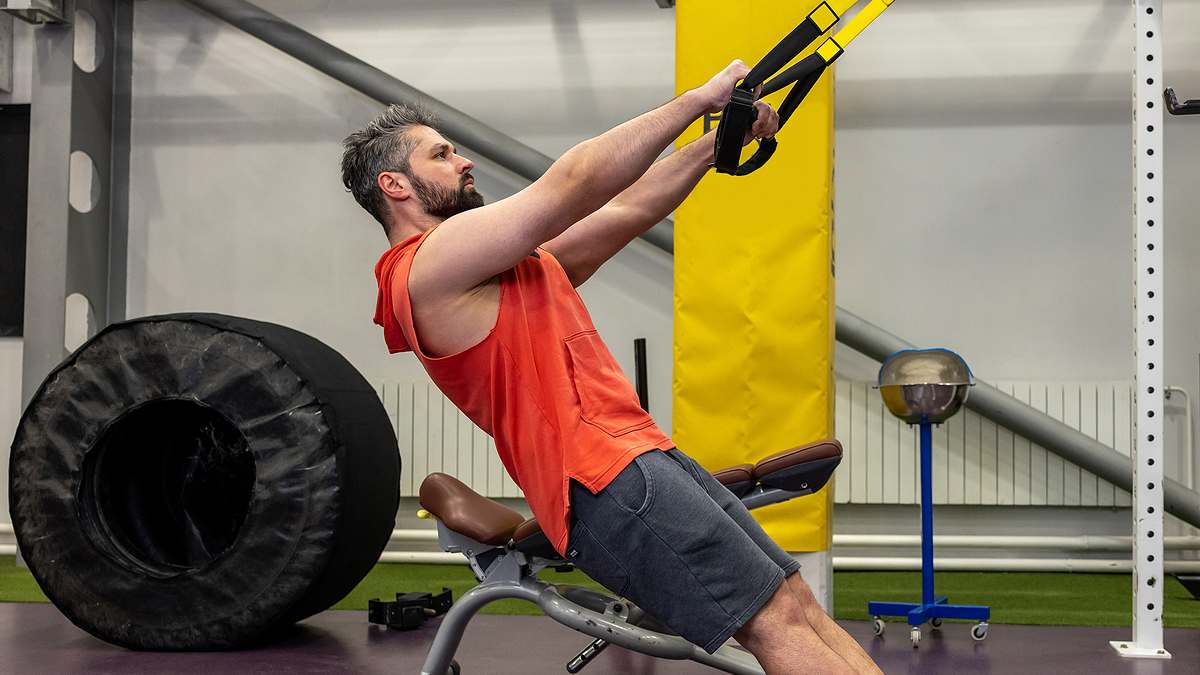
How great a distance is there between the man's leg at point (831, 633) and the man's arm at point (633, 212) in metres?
0.69

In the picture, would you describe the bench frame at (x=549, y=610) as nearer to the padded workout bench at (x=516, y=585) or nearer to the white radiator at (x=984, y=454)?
the padded workout bench at (x=516, y=585)

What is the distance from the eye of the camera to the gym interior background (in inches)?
208

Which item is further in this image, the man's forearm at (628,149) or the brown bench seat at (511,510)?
the brown bench seat at (511,510)

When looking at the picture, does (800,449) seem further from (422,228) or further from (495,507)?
(422,228)

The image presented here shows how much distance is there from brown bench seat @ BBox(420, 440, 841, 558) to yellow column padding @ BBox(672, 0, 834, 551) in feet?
2.80

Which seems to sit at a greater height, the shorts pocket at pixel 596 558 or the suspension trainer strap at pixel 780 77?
the suspension trainer strap at pixel 780 77

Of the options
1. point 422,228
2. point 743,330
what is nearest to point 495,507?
point 422,228

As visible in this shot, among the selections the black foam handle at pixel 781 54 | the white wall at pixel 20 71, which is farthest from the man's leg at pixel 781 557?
the white wall at pixel 20 71

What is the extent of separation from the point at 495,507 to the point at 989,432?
11.0ft

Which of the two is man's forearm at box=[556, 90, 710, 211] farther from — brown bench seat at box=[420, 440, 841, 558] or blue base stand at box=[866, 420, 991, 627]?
blue base stand at box=[866, 420, 991, 627]

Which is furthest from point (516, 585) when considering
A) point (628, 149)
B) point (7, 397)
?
point (7, 397)

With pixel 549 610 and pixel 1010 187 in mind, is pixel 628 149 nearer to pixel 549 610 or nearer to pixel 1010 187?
pixel 549 610

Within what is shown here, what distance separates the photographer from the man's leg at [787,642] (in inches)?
68.6

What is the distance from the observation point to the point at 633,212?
7.37 feet
